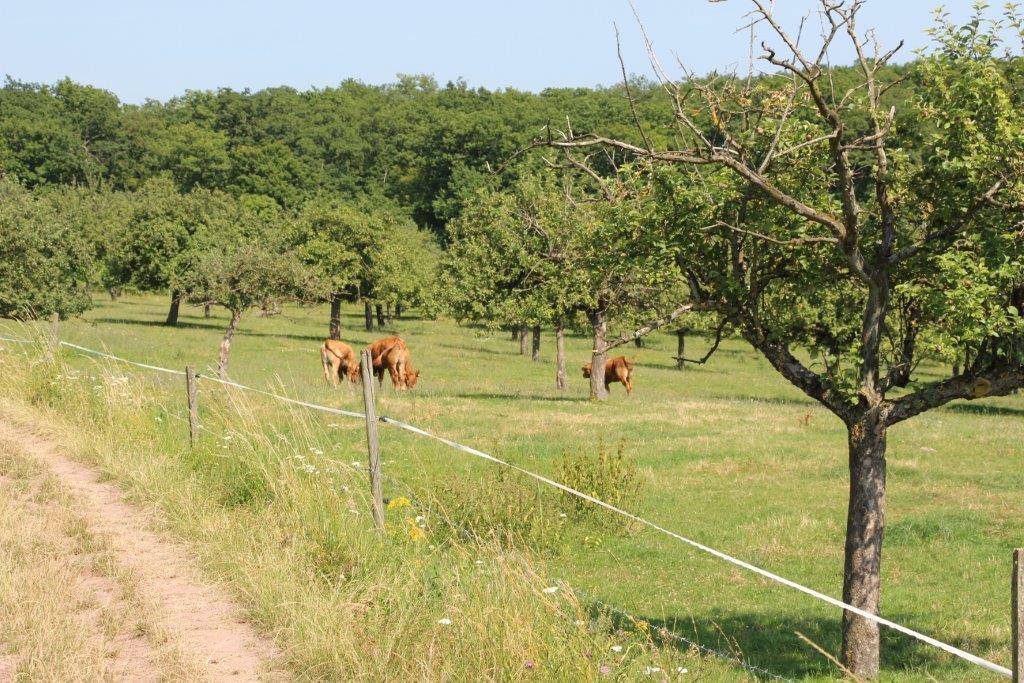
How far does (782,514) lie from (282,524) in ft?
32.8

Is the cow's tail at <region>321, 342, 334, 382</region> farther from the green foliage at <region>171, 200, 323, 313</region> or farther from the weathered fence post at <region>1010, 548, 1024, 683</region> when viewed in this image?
the weathered fence post at <region>1010, 548, 1024, 683</region>

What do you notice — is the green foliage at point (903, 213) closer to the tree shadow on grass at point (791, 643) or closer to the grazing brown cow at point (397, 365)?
the tree shadow on grass at point (791, 643)

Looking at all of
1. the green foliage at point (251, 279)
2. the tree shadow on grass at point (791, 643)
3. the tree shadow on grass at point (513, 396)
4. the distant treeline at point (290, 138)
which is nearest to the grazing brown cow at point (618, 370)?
the tree shadow on grass at point (513, 396)

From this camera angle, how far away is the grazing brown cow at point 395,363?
123ft

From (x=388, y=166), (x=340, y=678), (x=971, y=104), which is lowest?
(x=340, y=678)

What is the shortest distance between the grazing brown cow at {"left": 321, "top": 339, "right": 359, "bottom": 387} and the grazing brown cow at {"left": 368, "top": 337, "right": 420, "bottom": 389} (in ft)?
4.54

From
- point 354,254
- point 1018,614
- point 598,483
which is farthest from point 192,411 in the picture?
point 354,254

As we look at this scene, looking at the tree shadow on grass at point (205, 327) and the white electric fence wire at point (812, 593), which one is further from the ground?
the white electric fence wire at point (812, 593)

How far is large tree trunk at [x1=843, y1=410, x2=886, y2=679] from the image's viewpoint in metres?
9.24

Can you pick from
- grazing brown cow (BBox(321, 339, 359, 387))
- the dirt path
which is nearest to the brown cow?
grazing brown cow (BBox(321, 339, 359, 387))

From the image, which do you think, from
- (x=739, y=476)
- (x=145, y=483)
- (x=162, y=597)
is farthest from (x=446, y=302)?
(x=162, y=597)

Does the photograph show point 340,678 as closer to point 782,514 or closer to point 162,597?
point 162,597

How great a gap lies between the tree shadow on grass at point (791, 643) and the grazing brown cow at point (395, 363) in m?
25.9

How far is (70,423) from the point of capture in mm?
13297
